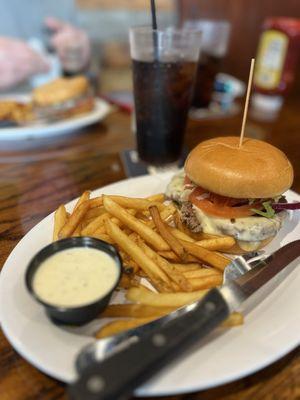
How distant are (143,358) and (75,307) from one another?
0.26m

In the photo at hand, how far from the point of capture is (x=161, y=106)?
2094 millimetres

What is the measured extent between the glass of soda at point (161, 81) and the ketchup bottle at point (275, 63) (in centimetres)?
140

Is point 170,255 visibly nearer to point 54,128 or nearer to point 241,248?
point 241,248

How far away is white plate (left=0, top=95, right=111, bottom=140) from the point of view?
8.12ft

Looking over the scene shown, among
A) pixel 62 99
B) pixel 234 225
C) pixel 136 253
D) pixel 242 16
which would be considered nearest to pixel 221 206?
pixel 234 225

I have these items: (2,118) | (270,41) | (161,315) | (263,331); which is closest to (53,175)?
(2,118)

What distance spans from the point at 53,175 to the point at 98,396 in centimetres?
158

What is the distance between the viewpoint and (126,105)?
3.19 metres

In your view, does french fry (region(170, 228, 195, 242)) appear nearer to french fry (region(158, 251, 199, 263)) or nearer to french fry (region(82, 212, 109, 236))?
french fry (region(158, 251, 199, 263))

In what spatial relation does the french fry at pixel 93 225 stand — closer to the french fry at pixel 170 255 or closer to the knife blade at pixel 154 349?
the french fry at pixel 170 255

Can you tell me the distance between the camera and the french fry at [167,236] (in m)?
1.35

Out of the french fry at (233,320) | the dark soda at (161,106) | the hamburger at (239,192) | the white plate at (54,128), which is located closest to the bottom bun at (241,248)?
the hamburger at (239,192)

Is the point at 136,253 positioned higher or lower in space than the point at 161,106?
lower

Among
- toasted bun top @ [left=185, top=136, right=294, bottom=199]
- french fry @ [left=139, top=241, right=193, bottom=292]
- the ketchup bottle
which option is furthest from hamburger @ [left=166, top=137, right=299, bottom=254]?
the ketchup bottle
